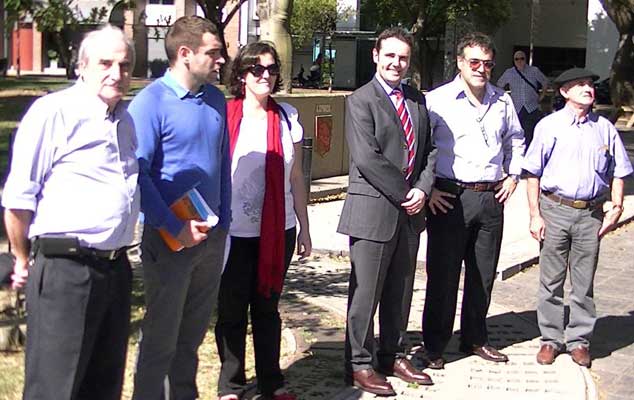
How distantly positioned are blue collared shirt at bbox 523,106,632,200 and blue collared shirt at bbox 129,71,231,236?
272 centimetres

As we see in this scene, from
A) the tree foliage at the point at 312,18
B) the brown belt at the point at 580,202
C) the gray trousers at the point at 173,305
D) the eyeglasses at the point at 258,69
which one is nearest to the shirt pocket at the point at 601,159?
the brown belt at the point at 580,202

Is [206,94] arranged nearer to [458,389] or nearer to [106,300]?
[106,300]

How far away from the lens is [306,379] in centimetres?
605

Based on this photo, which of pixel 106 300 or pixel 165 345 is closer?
pixel 106 300

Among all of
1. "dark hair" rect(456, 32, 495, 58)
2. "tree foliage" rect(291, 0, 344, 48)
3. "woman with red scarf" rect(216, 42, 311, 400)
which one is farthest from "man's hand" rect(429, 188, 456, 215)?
"tree foliage" rect(291, 0, 344, 48)

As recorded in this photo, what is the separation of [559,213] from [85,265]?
370 centimetres

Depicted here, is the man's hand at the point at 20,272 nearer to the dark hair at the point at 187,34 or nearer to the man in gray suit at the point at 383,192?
the dark hair at the point at 187,34

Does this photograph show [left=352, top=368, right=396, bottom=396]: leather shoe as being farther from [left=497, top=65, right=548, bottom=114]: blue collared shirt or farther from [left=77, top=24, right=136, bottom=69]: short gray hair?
[left=497, top=65, right=548, bottom=114]: blue collared shirt

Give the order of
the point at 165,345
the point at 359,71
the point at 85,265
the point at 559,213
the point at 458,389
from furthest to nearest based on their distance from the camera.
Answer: the point at 359,71
the point at 559,213
the point at 458,389
the point at 165,345
the point at 85,265

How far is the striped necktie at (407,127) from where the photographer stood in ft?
18.9

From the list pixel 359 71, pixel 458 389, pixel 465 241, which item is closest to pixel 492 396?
pixel 458 389

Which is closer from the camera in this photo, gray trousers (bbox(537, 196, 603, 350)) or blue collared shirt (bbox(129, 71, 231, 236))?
blue collared shirt (bbox(129, 71, 231, 236))

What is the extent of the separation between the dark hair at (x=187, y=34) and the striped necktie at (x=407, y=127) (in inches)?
61.1

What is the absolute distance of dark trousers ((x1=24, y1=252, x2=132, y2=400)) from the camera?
3.83 m
